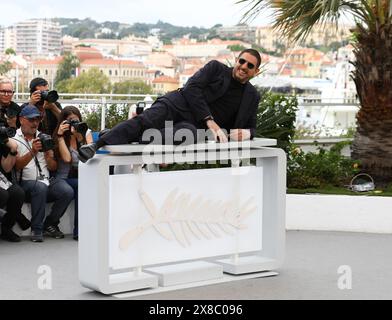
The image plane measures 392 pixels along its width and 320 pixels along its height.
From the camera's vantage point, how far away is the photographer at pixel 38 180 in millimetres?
8773

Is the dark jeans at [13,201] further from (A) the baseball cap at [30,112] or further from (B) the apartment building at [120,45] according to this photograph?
(B) the apartment building at [120,45]

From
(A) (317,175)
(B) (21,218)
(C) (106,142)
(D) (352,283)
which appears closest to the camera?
(C) (106,142)

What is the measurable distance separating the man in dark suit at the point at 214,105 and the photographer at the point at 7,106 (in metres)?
2.33

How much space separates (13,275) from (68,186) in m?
1.93

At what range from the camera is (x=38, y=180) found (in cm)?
895

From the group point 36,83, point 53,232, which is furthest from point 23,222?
point 36,83

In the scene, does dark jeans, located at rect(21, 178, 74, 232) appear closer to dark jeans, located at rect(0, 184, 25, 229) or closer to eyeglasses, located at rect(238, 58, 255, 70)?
dark jeans, located at rect(0, 184, 25, 229)

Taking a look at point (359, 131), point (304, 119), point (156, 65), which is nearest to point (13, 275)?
point (359, 131)

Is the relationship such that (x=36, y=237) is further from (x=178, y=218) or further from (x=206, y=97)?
(x=206, y=97)

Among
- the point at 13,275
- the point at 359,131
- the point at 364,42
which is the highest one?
the point at 364,42

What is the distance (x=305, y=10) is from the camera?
473 inches

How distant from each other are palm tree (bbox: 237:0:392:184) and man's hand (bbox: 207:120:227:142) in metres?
4.82
